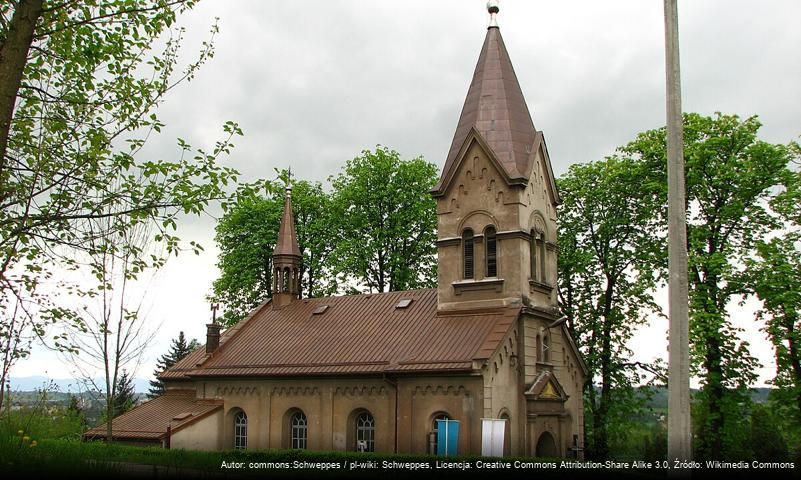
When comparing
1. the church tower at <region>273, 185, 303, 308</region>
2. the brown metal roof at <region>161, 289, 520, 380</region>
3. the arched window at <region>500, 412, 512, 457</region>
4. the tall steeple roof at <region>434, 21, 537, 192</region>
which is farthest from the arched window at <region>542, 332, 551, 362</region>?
the church tower at <region>273, 185, 303, 308</region>

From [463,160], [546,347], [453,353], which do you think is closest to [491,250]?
[463,160]

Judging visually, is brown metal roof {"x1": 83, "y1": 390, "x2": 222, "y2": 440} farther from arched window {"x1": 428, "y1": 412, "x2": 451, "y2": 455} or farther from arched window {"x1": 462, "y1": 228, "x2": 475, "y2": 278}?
arched window {"x1": 462, "y1": 228, "x2": 475, "y2": 278}

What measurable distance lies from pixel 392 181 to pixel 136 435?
21.4 meters

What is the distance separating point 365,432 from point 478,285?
22.8 ft

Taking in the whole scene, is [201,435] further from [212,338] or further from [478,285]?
[478,285]

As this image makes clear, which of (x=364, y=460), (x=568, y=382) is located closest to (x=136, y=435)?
(x=364, y=460)

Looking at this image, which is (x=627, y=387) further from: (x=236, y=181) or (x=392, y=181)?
(x=236, y=181)

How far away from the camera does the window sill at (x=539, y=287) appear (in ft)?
92.0

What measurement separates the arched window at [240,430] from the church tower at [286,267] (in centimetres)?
649

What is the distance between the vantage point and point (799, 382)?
27.2 m

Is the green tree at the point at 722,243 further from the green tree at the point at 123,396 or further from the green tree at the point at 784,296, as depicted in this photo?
the green tree at the point at 123,396

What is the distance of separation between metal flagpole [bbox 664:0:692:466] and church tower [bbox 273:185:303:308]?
89.1 feet

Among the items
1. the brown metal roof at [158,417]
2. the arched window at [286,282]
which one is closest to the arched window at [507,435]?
the brown metal roof at [158,417]

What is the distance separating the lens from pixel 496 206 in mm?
28438
